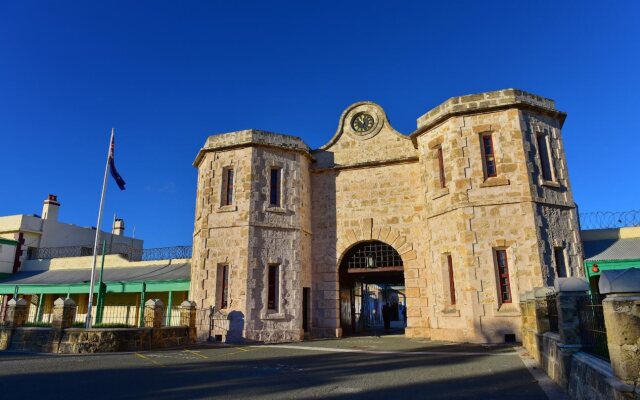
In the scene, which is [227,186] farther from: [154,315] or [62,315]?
[62,315]

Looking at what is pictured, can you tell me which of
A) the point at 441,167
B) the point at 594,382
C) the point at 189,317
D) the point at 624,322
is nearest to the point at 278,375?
the point at 594,382

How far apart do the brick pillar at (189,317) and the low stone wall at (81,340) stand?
130cm

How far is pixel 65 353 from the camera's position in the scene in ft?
39.2

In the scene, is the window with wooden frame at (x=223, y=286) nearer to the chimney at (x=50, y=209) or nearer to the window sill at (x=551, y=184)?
the window sill at (x=551, y=184)

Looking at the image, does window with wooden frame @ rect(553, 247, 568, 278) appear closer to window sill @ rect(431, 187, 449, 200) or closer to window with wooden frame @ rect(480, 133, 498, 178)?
window with wooden frame @ rect(480, 133, 498, 178)

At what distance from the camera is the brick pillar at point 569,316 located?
18.9ft

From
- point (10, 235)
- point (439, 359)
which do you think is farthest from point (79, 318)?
point (439, 359)

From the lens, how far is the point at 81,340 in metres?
12.0

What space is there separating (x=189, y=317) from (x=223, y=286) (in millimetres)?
1823

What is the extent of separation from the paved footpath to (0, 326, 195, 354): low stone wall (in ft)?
2.45

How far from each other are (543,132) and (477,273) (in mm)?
5856

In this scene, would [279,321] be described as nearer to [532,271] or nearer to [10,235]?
[532,271]

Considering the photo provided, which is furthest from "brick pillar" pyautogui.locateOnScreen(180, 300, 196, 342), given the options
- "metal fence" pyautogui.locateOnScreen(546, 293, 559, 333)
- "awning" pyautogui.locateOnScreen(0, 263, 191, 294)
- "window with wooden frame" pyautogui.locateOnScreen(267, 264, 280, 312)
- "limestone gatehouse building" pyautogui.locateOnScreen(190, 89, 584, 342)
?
"metal fence" pyautogui.locateOnScreen(546, 293, 559, 333)

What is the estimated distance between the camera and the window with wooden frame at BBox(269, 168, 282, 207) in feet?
56.1
